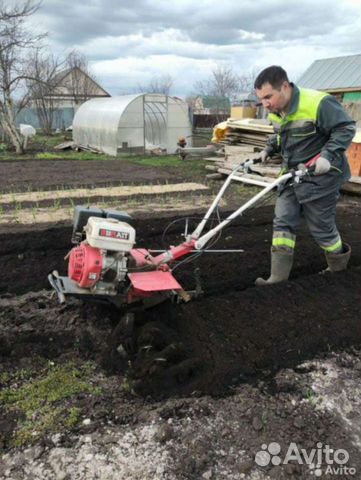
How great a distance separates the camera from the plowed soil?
2.40 meters

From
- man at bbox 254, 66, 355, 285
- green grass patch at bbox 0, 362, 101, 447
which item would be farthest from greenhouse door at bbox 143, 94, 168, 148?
green grass patch at bbox 0, 362, 101, 447

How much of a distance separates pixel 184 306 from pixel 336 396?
129 cm

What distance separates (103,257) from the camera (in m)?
3.05

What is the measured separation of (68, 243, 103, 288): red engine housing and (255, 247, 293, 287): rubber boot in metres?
1.81

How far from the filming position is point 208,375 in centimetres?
284

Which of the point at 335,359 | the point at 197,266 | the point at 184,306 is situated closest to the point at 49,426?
the point at 184,306

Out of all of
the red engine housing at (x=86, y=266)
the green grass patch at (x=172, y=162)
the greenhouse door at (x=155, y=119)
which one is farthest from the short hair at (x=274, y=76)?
the greenhouse door at (x=155, y=119)

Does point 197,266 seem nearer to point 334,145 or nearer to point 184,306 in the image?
point 184,306

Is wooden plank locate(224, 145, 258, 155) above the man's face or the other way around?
the other way around

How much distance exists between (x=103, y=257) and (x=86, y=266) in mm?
133

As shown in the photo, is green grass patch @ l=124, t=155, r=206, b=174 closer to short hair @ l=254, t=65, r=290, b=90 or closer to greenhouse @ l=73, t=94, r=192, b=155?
greenhouse @ l=73, t=94, r=192, b=155

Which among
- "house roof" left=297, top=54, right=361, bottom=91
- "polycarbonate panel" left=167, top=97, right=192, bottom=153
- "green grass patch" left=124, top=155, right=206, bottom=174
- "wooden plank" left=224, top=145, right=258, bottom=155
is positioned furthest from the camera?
"house roof" left=297, top=54, right=361, bottom=91

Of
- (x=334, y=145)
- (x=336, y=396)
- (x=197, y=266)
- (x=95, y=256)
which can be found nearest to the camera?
(x=336, y=396)

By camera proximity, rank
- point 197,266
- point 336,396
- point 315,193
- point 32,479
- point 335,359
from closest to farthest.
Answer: point 32,479 < point 336,396 < point 335,359 < point 315,193 < point 197,266
